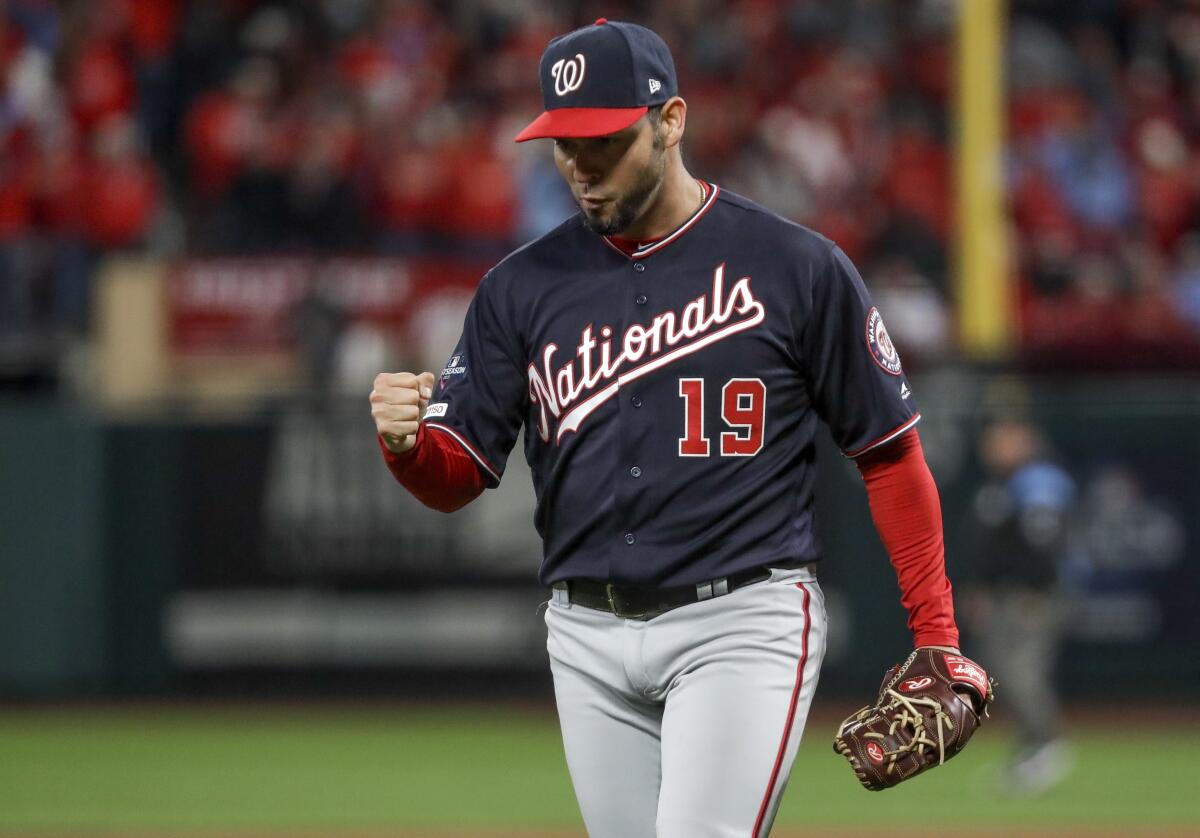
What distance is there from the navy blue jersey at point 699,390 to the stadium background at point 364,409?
6367 mm

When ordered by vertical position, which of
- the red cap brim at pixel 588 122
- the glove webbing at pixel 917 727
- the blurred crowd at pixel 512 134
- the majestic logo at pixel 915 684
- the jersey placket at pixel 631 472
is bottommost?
the glove webbing at pixel 917 727

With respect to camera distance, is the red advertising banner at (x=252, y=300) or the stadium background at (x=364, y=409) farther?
the red advertising banner at (x=252, y=300)

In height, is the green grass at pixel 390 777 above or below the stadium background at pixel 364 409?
below

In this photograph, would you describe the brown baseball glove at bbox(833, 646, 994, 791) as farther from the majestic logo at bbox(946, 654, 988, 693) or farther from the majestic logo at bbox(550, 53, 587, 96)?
the majestic logo at bbox(550, 53, 587, 96)

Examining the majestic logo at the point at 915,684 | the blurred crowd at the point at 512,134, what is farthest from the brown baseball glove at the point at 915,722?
the blurred crowd at the point at 512,134

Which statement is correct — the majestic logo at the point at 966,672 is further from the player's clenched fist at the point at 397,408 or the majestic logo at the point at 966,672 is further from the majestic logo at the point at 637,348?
the player's clenched fist at the point at 397,408

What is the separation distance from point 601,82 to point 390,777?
25.1 feet

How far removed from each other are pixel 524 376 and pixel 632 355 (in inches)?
11.4

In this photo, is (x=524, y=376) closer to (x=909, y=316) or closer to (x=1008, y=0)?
(x=909, y=316)

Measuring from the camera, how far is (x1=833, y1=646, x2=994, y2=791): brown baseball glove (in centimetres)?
371

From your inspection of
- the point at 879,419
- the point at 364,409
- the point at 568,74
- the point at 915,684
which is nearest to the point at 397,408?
the point at 568,74

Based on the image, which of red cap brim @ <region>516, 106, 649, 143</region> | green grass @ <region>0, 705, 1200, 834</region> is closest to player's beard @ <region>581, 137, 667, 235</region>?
red cap brim @ <region>516, 106, 649, 143</region>

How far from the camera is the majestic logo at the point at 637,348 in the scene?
12.8ft

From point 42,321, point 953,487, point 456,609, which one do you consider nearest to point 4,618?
point 42,321
